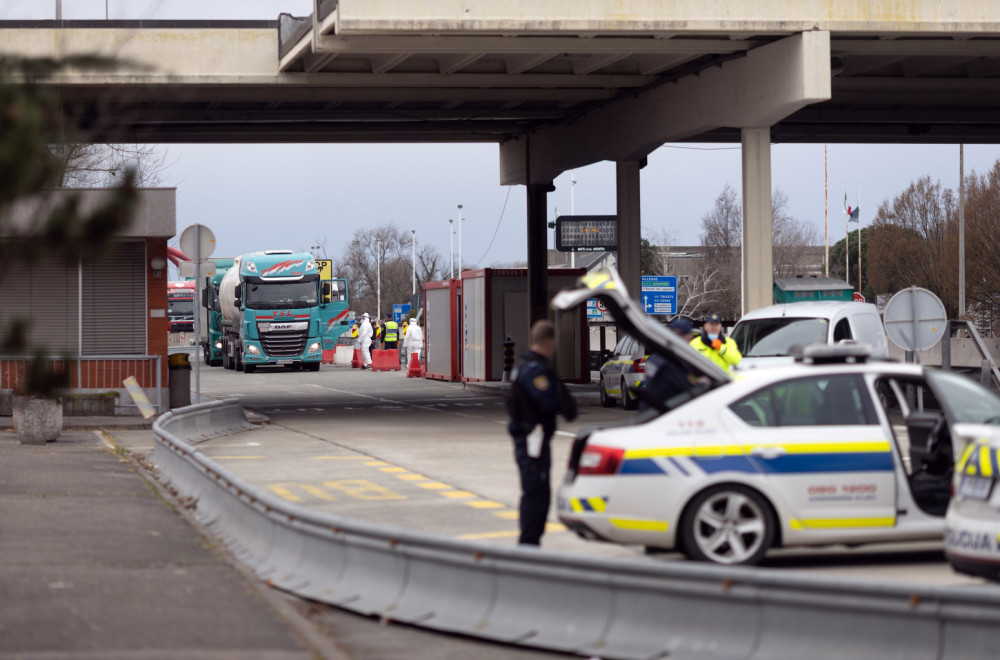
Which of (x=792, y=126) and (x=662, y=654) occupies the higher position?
(x=792, y=126)

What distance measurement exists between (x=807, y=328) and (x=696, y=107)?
8.76 metres

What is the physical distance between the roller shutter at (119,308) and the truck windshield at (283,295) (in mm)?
19440

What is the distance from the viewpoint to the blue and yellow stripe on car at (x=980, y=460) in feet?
23.9

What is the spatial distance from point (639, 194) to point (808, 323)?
13827mm

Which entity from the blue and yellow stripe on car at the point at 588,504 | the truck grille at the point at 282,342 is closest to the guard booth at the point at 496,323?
the truck grille at the point at 282,342

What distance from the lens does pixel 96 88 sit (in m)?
27.3

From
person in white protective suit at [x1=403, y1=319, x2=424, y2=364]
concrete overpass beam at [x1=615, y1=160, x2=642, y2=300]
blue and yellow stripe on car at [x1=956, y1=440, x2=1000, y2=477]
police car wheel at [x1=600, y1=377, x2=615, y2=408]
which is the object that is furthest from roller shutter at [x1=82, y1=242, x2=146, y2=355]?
blue and yellow stripe on car at [x1=956, y1=440, x2=1000, y2=477]

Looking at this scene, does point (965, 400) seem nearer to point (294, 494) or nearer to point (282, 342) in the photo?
point (294, 494)

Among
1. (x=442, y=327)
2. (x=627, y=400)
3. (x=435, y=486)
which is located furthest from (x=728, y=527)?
(x=442, y=327)

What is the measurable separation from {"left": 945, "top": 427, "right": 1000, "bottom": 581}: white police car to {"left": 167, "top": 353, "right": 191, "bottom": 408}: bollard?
19.2 metres

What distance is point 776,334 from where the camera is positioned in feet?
66.4

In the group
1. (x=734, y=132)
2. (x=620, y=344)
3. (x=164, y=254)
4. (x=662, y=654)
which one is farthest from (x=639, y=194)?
(x=662, y=654)

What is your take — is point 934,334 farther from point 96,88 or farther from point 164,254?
point 96,88

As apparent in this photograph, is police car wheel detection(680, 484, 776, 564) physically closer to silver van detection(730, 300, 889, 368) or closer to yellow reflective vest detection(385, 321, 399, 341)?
silver van detection(730, 300, 889, 368)
